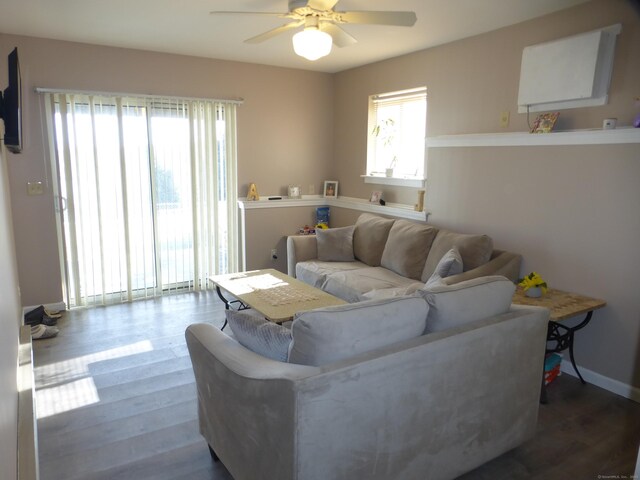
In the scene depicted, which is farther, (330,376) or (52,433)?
(52,433)

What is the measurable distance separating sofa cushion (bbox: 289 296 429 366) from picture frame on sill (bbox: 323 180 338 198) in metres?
3.84

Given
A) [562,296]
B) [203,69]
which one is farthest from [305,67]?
[562,296]

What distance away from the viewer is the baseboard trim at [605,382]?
2.85 meters

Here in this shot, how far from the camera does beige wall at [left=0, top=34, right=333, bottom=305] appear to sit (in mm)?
3953

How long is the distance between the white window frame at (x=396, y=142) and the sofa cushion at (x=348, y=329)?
2695mm

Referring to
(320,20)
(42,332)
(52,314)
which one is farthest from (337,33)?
(52,314)

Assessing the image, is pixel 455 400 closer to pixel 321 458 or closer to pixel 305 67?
pixel 321 458

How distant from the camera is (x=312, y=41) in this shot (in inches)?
106

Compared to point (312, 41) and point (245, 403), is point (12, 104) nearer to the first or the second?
point (312, 41)

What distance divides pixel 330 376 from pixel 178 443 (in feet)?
4.17

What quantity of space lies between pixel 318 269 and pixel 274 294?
1.04m

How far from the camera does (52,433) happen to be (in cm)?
242

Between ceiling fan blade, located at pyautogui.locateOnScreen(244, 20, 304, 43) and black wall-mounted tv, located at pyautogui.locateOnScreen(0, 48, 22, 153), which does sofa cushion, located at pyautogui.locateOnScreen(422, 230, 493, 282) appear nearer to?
ceiling fan blade, located at pyautogui.locateOnScreen(244, 20, 304, 43)

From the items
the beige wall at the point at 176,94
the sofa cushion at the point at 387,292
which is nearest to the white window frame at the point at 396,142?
the beige wall at the point at 176,94
